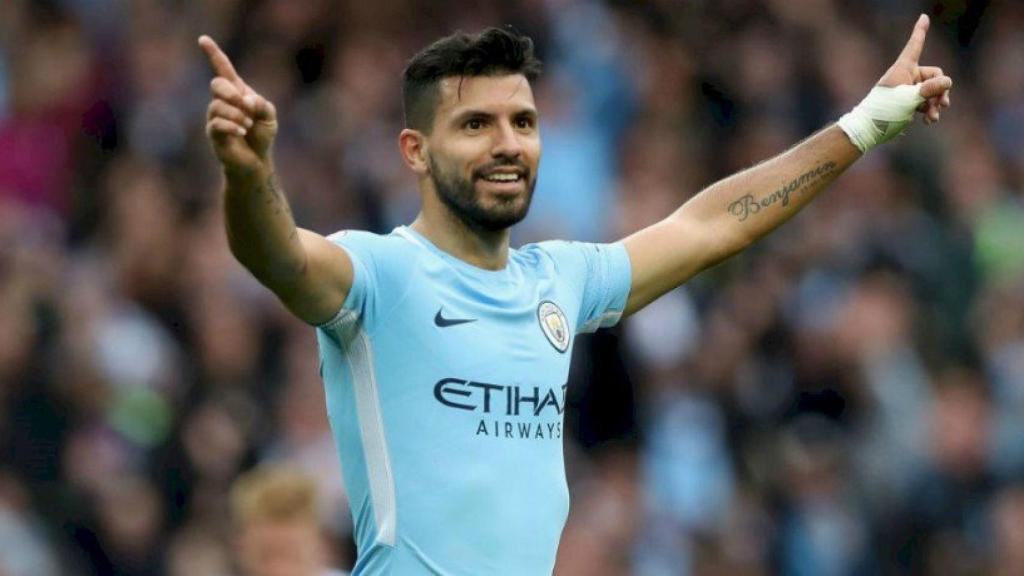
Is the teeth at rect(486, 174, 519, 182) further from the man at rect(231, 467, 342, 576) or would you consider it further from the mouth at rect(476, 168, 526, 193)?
the man at rect(231, 467, 342, 576)

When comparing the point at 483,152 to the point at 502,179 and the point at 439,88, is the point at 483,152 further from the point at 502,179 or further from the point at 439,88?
the point at 439,88

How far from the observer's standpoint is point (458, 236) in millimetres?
5871

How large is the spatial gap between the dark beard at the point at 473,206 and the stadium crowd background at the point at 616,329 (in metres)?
4.89

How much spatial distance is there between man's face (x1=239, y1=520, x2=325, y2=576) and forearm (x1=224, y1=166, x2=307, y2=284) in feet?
8.39

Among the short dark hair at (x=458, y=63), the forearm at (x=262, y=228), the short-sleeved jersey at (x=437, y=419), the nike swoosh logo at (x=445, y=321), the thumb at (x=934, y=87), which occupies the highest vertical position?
the thumb at (x=934, y=87)

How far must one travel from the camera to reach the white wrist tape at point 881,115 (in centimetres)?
666

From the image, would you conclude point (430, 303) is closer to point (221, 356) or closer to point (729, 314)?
point (221, 356)

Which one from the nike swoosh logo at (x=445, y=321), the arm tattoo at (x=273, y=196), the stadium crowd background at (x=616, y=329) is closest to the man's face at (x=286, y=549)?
the nike swoosh logo at (x=445, y=321)

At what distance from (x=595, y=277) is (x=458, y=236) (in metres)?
0.60

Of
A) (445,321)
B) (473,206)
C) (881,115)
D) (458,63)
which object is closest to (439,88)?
(458,63)

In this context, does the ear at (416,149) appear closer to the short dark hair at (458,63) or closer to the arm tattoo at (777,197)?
the short dark hair at (458,63)

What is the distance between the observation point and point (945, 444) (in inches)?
467

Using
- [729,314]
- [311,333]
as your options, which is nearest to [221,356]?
[311,333]

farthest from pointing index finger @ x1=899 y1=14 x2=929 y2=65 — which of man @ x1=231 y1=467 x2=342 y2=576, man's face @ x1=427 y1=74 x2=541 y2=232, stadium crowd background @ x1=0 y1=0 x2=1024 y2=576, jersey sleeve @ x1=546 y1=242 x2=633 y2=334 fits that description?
stadium crowd background @ x1=0 y1=0 x2=1024 y2=576
